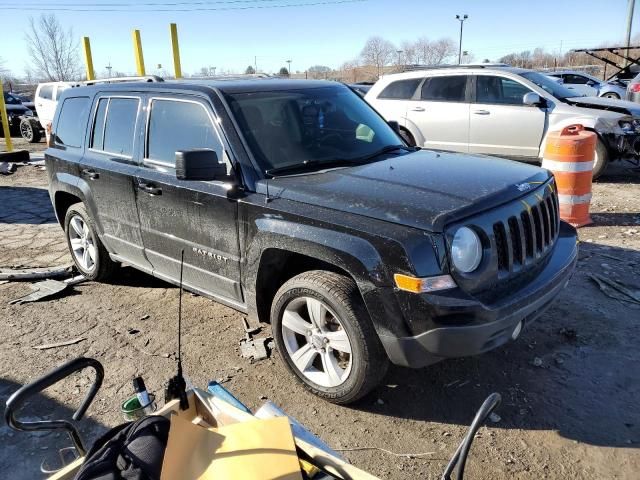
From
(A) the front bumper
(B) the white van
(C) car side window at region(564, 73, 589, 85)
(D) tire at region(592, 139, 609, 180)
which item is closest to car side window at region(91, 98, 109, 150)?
(A) the front bumper

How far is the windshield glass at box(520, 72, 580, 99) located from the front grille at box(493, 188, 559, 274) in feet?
19.7

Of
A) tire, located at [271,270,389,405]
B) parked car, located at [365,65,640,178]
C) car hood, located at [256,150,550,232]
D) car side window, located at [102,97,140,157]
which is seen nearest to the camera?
car hood, located at [256,150,550,232]

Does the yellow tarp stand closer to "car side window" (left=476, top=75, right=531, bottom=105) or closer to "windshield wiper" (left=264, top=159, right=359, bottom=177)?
"windshield wiper" (left=264, top=159, right=359, bottom=177)

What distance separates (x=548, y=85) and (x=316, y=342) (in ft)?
24.8

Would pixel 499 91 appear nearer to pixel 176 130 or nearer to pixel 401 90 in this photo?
pixel 401 90

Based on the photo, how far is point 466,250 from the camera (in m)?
2.81

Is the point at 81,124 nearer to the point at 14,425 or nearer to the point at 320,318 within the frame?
the point at 320,318

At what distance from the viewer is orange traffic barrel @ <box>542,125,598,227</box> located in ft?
20.6

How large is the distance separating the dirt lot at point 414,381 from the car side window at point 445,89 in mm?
4654

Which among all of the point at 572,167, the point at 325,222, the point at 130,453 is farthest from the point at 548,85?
the point at 130,453

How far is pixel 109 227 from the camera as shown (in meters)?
4.81

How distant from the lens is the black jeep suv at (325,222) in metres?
2.79

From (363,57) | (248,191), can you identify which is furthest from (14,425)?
(363,57)

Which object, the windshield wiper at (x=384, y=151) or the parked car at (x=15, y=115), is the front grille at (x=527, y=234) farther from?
the parked car at (x=15, y=115)
